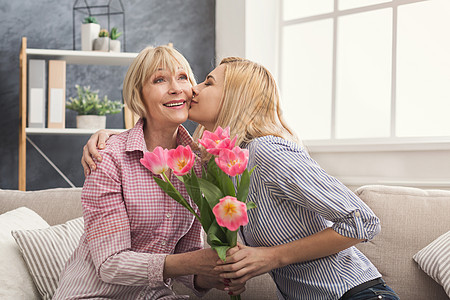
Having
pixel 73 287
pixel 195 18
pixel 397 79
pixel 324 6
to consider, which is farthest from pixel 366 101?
pixel 73 287

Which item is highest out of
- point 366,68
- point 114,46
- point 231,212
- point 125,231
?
point 114,46

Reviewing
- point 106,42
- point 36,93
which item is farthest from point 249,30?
point 36,93

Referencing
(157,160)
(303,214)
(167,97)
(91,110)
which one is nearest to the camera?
(157,160)

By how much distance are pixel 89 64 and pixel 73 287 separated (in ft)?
7.90

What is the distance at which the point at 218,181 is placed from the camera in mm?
1188

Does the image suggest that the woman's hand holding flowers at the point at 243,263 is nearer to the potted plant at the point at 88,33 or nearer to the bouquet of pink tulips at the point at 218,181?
the bouquet of pink tulips at the point at 218,181

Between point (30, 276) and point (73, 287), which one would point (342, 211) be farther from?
point (30, 276)

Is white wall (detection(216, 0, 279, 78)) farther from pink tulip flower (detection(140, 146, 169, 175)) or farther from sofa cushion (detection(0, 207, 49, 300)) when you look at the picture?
pink tulip flower (detection(140, 146, 169, 175))

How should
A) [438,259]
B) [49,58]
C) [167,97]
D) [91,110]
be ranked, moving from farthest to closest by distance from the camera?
[49,58], [91,110], [438,259], [167,97]

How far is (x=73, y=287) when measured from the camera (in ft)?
5.10

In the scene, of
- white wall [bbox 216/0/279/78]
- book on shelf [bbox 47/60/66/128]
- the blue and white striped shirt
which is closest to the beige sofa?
the blue and white striped shirt

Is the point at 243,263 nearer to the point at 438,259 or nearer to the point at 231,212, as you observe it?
the point at 231,212

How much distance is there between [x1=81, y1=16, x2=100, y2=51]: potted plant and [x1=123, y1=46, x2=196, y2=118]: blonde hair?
183cm

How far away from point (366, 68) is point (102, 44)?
5.58 feet
